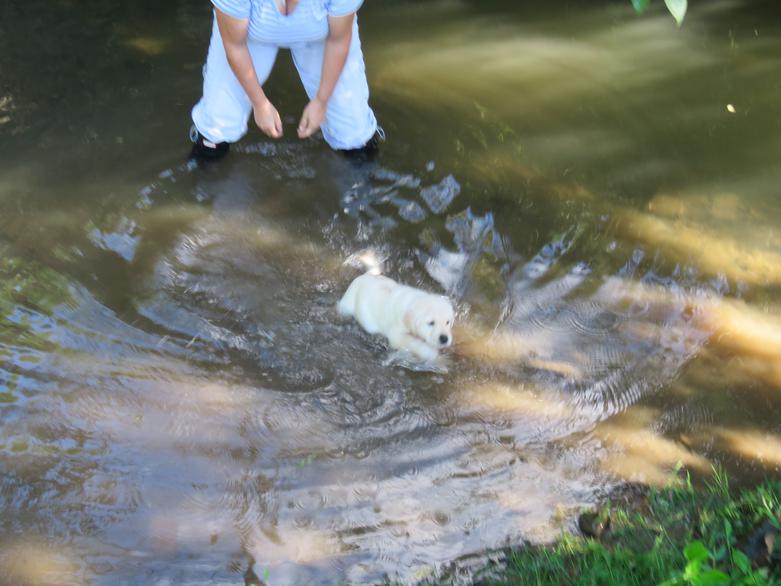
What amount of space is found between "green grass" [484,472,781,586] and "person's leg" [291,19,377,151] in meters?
2.76

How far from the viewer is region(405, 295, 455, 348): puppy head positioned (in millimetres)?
3650

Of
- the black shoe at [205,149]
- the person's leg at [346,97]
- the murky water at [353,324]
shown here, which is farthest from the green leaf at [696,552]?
the black shoe at [205,149]

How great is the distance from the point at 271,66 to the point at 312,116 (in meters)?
0.41

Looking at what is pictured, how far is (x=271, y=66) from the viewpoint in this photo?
15.1 feet

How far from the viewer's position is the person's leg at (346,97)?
452 cm

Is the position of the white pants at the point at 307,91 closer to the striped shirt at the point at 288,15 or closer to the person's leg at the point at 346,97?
the person's leg at the point at 346,97

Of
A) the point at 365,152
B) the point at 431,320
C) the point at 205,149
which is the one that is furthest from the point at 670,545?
the point at 205,149

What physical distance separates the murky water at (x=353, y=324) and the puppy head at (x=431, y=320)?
0.18 meters

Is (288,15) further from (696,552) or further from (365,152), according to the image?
(696,552)

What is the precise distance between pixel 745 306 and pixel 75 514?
3.29 meters

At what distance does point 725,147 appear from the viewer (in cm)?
537

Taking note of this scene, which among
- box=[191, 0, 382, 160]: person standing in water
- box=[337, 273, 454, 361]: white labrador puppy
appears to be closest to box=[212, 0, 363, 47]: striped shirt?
box=[191, 0, 382, 160]: person standing in water

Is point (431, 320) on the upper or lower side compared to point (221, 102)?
lower

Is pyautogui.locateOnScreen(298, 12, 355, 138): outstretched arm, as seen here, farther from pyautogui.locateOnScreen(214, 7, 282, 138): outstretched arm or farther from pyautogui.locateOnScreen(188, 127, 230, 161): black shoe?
pyautogui.locateOnScreen(188, 127, 230, 161): black shoe
